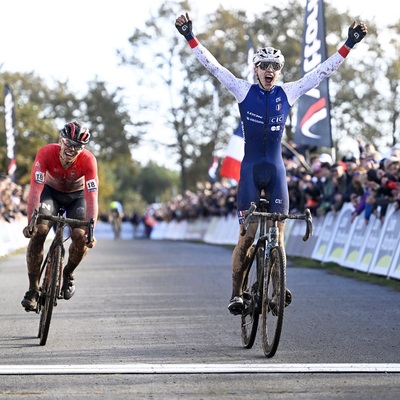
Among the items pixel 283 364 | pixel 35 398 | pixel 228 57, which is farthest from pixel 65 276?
pixel 228 57

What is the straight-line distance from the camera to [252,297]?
9273mm

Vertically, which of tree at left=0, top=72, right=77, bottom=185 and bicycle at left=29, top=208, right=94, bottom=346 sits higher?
tree at left=0, top=72, right=77, bottom=185

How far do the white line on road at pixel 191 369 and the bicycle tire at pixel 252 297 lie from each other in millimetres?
952

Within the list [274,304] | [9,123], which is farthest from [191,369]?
[9,123]

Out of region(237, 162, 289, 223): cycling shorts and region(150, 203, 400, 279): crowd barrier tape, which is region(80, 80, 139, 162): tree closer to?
region(150, 203, 400, 279): crowd barrier tape

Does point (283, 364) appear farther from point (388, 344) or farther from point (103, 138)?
point (103, 138)

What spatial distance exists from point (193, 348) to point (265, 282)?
81cm

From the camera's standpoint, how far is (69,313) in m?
12.5

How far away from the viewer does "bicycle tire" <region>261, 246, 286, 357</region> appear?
8469 millimetres

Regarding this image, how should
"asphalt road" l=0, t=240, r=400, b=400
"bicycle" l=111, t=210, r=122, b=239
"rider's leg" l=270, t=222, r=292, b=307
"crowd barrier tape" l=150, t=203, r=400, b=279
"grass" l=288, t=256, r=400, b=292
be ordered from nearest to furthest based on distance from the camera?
"asphalt road" l=0, t=240, r=400, b=400
"rider's leg" l=270, t=222, r=292, b=307
"grass" l=288, t=256, r=400, b=292
"crowd barrier tape" l=150, t=203, r=400, b=279
"bicycle" l=111, t=210, r=122, b=239

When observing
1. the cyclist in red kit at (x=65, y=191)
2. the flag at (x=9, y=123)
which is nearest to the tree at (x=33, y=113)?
the flag at (x=9, y=123)

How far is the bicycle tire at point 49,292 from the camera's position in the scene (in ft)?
31.4

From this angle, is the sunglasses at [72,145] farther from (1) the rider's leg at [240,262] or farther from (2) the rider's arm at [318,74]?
(2) the rider's arm at [318,74]

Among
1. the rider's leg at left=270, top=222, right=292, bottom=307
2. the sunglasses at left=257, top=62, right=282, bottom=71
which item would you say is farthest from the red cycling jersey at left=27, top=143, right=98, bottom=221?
the sunglasses at left=257, top=62, right=282, bottom=71
